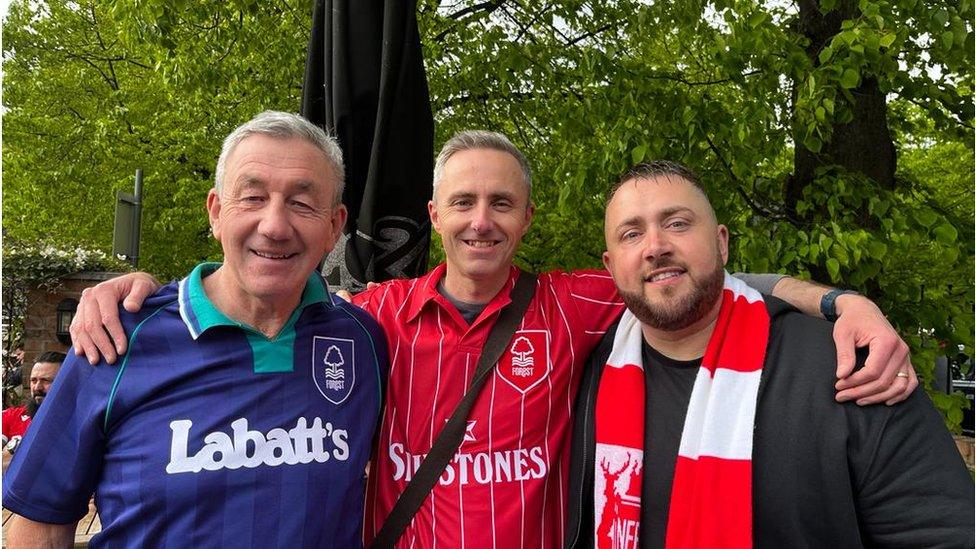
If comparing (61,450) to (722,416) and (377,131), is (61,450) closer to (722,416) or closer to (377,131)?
(377,131)

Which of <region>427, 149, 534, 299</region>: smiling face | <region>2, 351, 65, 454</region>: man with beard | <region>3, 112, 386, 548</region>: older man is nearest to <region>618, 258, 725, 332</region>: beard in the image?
<region>427, 149, 534, 299</region>: smiling face

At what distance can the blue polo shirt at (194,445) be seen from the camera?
1758 mm

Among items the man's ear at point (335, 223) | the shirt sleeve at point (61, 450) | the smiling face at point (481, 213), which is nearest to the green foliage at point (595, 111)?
the smiling face at point (481, 213)

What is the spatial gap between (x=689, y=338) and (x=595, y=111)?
9.50ft

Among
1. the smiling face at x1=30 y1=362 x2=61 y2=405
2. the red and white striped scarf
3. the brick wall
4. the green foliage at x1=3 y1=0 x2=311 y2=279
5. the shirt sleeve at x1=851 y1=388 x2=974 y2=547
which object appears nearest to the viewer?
the shirt sleeve at x1=851 y1=388 x2=974 y2=547

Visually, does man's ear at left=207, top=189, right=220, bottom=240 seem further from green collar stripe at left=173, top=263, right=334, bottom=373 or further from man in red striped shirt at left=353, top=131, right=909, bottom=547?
man in red striped shirt at left=353, top=131, right=909, bottom=547

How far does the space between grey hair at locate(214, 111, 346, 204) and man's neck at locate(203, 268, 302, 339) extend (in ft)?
0.97

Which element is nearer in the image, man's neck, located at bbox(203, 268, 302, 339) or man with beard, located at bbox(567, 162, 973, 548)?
man with beard, located at bbox(567, 162, 973, 548)

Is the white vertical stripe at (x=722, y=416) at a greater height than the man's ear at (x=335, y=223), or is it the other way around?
the man's ear at (x=335, y=223)

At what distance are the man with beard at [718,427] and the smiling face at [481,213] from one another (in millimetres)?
326

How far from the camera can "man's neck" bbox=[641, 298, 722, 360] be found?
2.17 metres

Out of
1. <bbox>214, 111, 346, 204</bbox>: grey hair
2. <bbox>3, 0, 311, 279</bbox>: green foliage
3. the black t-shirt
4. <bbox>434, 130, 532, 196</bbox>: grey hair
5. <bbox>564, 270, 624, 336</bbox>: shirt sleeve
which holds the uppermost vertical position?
<bbox>3, 0, 311, 279</bbox>: green foliage

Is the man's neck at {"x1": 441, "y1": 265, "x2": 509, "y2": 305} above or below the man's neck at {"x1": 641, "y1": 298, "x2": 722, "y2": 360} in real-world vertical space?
above

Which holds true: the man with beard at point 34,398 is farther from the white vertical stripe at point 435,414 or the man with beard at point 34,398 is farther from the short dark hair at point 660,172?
the short dark hair at point 660,172
